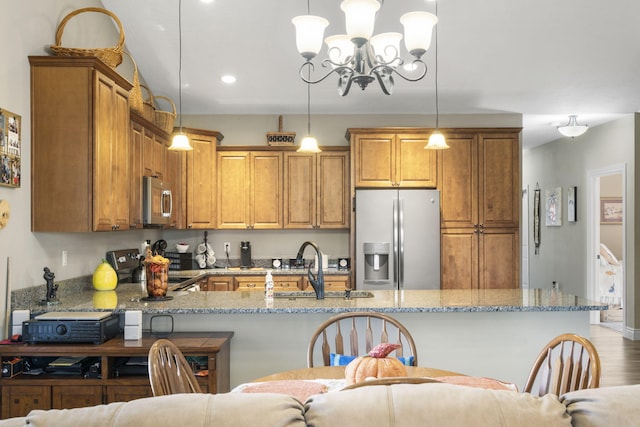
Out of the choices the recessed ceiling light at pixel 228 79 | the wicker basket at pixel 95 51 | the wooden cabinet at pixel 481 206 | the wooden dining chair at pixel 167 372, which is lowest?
the wooden dining chair at pixel 167 372

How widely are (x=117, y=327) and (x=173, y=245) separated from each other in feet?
10.0

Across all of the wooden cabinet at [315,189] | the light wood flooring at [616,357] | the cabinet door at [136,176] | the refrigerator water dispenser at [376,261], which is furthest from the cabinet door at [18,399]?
the light wood flooring at [616,357]

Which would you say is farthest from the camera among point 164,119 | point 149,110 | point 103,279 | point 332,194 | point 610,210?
point 610,210

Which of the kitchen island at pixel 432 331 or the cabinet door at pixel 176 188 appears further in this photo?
the cabinet door at pixel 176 188

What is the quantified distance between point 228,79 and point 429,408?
475 cm

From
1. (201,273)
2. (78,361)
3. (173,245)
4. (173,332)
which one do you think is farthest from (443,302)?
(173,245)

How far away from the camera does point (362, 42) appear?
2463 mm

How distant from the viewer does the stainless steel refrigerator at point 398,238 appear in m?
5.34

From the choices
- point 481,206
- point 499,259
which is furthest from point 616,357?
point 481,206

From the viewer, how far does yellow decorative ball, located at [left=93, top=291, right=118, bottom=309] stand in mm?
3252

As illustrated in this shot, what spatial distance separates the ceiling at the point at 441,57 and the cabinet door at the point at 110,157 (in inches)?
42.8

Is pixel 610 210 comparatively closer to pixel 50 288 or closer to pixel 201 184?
pixel 201 184

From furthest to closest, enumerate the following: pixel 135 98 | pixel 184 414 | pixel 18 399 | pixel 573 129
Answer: pixel 573 129 → pixel 135 98 → pixel 18 399 → pixel 184 414

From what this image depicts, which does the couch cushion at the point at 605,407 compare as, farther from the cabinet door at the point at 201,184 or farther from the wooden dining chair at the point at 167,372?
the cabinet door at the point at 201,184
